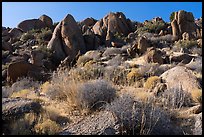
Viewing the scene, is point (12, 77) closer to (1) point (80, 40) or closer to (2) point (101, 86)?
(2) point (101, 86)

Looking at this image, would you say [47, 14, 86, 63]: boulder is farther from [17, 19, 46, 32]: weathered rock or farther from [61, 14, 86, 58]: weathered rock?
[17, 19, 46, 32]: weathered rock

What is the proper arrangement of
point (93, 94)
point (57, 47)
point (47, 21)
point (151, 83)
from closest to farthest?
point (93, 94)
point (151, 83)
point (57, 47)
point (47, 21)

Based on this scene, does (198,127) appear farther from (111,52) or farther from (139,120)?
(111,52)

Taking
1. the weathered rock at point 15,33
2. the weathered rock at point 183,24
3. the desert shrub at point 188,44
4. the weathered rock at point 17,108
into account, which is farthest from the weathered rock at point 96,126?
the weathered rock at point 15,33

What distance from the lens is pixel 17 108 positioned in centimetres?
675

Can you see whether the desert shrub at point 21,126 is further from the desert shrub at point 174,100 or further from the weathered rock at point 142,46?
the weathered rock at point 142,46

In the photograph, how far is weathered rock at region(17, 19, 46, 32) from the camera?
42.5m

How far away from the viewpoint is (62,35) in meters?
29.0

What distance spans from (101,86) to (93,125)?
205 cm

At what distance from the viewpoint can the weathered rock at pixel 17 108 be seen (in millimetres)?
6562

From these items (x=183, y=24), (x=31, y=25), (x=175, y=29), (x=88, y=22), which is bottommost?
(x=175, y=29)

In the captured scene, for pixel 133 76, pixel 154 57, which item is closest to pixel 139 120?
pixel 133 76

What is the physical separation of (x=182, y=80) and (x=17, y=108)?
5.74 metres

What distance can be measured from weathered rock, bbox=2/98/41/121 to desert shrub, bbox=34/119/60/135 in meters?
0.74
